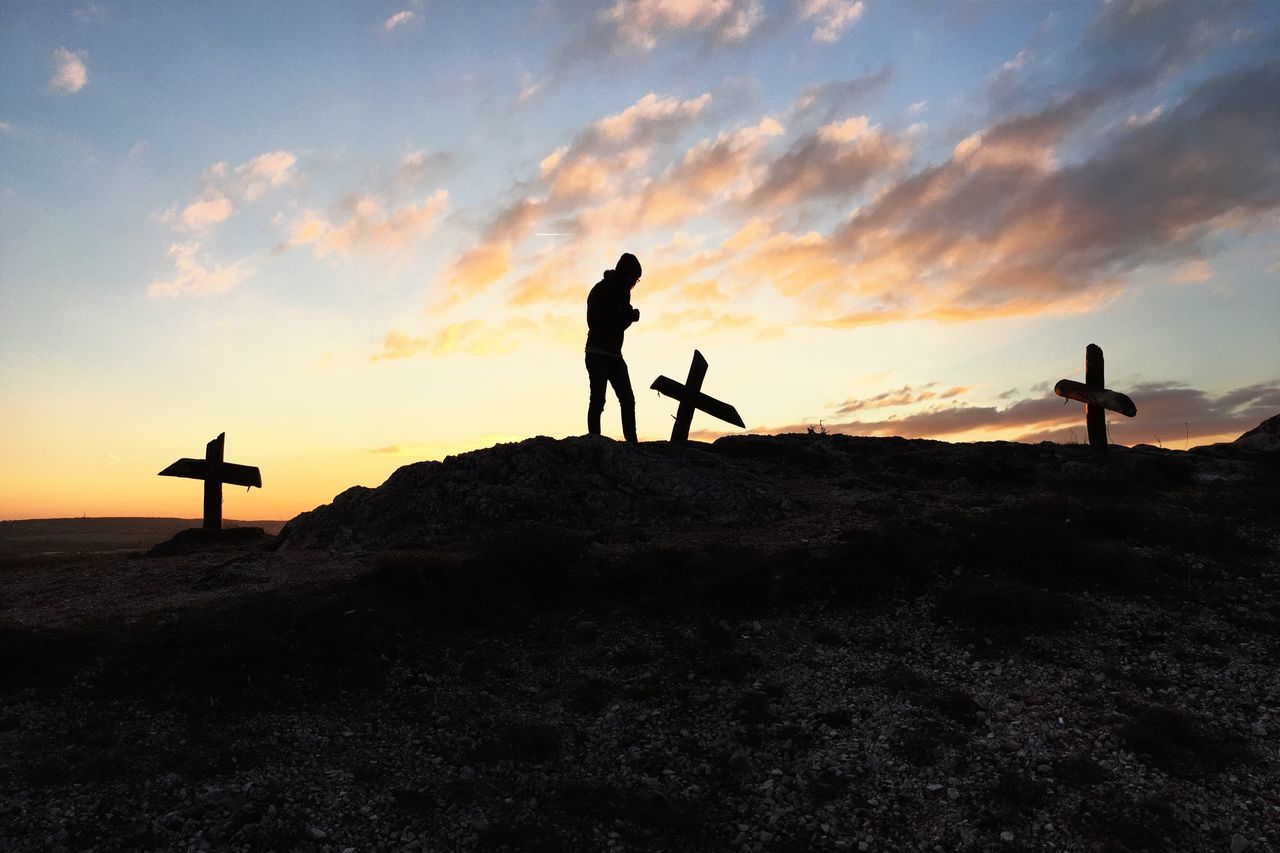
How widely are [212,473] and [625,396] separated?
10.5 m

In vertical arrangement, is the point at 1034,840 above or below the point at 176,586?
below

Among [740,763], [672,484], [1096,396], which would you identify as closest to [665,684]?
[740,763]

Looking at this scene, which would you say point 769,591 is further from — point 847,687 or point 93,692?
point 93,692

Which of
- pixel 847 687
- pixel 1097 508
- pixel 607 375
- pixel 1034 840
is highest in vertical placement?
pixel 607 375

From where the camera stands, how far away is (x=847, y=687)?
863cm

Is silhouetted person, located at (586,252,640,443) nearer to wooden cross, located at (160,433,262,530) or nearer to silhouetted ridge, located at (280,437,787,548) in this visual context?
silhouetted ridge, located at (280,437,787,548)

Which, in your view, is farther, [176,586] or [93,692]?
[176,586]

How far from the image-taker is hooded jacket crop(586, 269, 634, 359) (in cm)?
1695

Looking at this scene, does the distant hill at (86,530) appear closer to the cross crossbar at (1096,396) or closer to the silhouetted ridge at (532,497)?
the silhouetted ridge at (532,497)

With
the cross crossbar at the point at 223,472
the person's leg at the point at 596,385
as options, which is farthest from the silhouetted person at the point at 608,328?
→ the cross crossbar at the point at 223,472

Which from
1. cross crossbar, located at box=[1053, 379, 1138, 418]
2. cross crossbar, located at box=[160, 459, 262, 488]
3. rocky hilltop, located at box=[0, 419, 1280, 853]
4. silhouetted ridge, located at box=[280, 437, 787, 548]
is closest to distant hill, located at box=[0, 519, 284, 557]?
cross crossbar, located at box=[160, 459, 262, 488]

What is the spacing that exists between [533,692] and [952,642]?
16.6 ft

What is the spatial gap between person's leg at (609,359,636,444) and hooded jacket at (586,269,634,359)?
1.21ft

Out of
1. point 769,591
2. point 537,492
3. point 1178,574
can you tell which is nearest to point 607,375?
point 537,492
